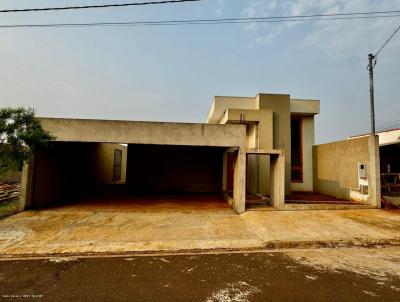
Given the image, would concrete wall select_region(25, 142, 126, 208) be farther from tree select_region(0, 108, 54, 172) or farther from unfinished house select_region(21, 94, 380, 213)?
tree select_region(0, 108, 54, 172)

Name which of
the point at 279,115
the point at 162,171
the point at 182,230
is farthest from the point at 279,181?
the point at 162,171

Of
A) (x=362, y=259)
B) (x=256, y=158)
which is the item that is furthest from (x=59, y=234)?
(x=256, y=158)

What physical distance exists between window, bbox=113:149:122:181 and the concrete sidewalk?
46.1 feet

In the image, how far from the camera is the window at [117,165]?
2387 cm

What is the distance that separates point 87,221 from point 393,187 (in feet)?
50.7

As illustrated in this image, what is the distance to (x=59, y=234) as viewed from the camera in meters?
6.97

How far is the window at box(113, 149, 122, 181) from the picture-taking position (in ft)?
78.3

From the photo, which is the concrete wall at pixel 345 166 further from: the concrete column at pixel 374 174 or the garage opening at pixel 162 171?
the garage opening at pixel 162 171

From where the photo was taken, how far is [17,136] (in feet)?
24.3

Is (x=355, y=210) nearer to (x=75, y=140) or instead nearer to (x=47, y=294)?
(x=47, y=294)

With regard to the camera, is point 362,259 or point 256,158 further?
point 256,158

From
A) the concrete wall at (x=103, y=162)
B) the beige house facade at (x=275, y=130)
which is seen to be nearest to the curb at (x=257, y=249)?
the beige house facade at (x=275, y=130)

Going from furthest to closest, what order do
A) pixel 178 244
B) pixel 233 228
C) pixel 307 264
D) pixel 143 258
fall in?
pixel 233 228
pixel 178 244
pixel 143 258
pixel 307 264

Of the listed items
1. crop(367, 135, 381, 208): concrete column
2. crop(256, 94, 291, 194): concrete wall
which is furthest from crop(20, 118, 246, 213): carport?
crop(367, 135, 381, 208): concrete column
